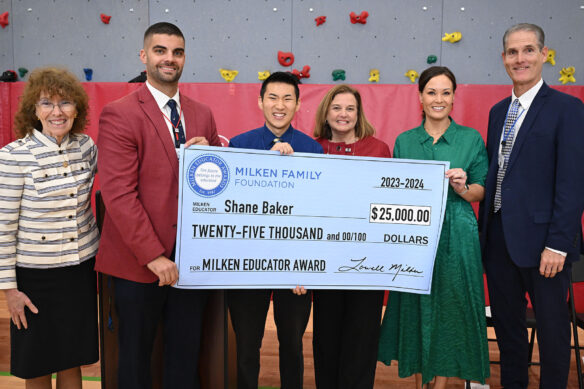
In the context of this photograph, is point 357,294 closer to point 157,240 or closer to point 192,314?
point 192,314

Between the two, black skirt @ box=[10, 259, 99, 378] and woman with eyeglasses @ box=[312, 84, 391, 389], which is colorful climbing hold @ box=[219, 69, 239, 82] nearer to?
woman with eyeglasses @ box=[312, 84, 391, 389]

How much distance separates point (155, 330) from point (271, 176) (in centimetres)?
85

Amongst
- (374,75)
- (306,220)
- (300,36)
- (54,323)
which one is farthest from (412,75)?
(54,323)

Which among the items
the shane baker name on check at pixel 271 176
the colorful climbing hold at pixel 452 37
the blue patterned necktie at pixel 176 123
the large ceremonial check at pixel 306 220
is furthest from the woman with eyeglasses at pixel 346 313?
the colorful climbing hold at pixel 452 37

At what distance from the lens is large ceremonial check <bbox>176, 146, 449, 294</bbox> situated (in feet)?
5.66

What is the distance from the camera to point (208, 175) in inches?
67.4

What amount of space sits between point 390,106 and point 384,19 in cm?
117

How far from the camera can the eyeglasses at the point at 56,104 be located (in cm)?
178

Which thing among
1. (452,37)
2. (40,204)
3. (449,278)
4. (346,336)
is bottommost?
(346,336)

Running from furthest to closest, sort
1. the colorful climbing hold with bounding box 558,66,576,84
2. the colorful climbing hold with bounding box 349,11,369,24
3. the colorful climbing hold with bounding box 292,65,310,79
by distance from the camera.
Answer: the colorful climbing hold with bounding box 292,65,310,79, the colorful climbing hold with bounding box 349,11,369,24, the colorful climbing hold with bounding box 558,66,576,84

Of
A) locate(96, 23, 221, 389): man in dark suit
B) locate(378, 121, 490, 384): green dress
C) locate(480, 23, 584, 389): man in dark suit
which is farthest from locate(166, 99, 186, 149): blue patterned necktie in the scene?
locate(480, 23, 584, 389): man in dark suit

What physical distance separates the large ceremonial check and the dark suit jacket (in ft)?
1.20

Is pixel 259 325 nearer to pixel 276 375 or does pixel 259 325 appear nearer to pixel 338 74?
pixel 276 375

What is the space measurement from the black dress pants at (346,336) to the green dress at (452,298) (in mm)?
250
